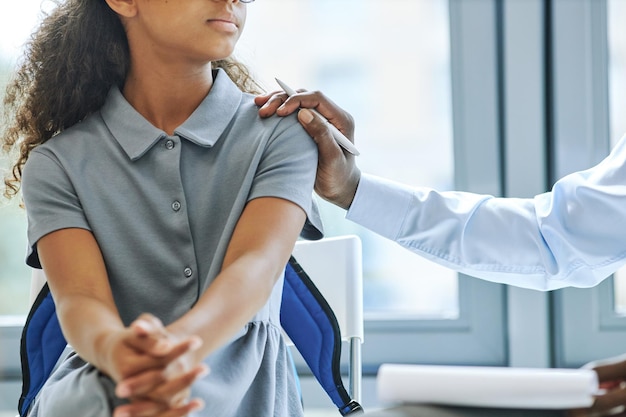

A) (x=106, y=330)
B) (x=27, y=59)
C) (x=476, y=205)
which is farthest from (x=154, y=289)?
(x=476, y=205)

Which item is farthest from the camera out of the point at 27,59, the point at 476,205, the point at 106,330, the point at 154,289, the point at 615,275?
the point at 615,275

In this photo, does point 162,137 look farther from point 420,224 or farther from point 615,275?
point 615,275

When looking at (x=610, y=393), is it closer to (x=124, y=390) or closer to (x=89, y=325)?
(x=124, y=390)

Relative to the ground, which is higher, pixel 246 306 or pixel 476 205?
pixel 476 205

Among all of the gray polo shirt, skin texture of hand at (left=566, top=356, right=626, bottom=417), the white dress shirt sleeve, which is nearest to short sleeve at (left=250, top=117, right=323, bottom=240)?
the gray polo shirt

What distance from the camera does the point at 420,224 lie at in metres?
1.56

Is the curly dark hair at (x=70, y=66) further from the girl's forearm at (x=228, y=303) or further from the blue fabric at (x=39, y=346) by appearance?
the girl's forearm at (x=228, y=303)

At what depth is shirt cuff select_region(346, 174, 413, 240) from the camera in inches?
59.8

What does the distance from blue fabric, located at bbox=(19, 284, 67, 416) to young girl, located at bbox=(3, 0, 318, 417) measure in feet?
0.35

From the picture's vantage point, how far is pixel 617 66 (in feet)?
6.41

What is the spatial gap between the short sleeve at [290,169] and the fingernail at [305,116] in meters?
0.01

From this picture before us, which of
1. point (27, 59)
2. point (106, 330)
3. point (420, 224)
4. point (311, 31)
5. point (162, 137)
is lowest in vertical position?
point (106, 330)

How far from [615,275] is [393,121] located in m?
0.61

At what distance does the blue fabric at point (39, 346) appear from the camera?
1.35 metres
